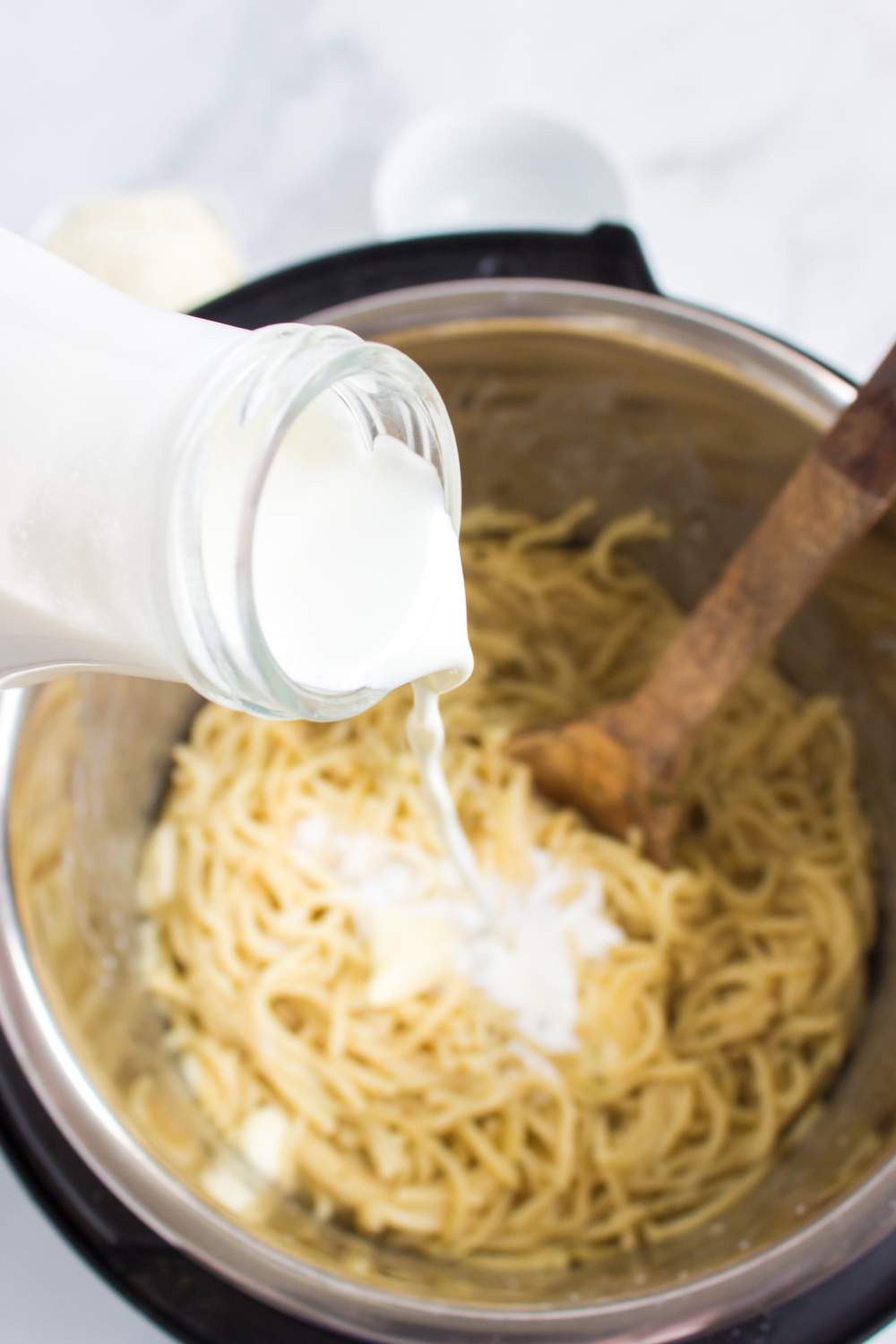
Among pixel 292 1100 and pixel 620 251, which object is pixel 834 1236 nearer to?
pixel 292 1100

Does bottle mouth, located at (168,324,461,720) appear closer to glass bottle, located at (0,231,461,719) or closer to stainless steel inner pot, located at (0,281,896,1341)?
glass bottle, located at (0,231,461,719)

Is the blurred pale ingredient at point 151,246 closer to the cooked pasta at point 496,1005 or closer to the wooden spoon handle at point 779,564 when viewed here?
the cooked pasta at point 496,1005

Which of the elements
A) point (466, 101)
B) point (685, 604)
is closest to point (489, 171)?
point (466, 101)

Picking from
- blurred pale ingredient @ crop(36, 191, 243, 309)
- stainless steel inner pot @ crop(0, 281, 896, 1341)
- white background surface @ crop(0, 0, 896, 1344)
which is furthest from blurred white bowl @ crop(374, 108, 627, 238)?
stainless steel inner pot @ crop(0, 281, 896, 1341)

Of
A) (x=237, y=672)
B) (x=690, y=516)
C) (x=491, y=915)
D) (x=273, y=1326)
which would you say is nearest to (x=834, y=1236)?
(x=273, y=1326)

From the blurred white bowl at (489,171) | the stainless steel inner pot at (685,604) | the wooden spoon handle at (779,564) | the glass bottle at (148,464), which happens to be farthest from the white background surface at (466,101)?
the glass bottle at (148,464)

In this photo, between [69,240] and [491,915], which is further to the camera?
[69,240]
